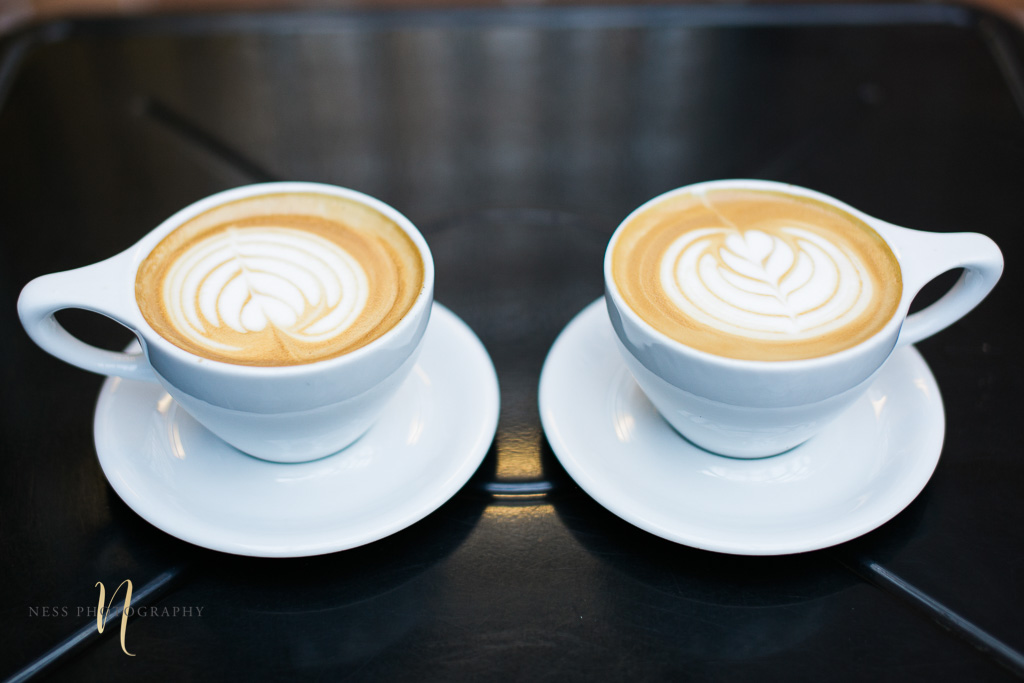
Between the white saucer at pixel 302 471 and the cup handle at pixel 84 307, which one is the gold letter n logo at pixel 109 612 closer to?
the white saucer at pixel 302 471

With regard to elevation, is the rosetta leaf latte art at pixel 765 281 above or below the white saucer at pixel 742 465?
above

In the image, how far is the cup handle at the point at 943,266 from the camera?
0.69 meters

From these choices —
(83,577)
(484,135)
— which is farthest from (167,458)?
(484,135)

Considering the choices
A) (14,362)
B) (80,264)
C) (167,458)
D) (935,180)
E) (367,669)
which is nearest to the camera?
(367,669)

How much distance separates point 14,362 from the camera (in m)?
0.85

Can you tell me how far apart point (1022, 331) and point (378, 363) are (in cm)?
64

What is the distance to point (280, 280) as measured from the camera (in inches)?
28.9

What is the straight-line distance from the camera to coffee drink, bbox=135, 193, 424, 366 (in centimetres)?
67

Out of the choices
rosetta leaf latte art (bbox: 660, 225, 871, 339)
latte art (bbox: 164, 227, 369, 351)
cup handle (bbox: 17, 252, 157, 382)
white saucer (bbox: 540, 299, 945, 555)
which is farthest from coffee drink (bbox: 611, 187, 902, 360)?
cup handle (bbox: 17, 252, 157, 382)

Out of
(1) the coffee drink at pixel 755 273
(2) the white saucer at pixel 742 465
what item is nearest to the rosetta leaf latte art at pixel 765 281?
(1) the coffee drink at pixel 755 273

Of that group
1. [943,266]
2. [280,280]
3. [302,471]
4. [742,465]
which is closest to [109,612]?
[302,471]

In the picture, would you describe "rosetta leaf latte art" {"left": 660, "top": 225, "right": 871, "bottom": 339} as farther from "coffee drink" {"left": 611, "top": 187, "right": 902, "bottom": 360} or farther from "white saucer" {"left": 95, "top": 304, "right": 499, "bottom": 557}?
"white saucer" {"left": 95, "top": 304, "right": 499, "bottom": 557}

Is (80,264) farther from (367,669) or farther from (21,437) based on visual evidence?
(367,669)

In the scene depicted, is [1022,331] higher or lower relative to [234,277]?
lower
